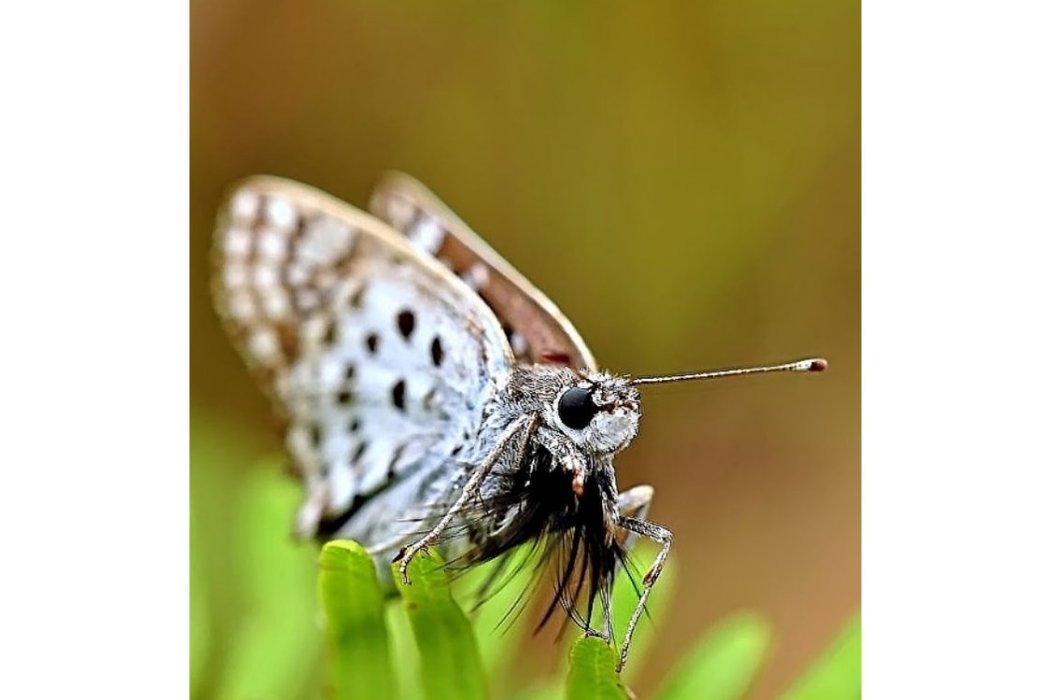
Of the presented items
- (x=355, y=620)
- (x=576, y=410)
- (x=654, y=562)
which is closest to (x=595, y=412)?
(x=576, y=410)

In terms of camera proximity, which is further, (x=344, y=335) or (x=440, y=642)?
(x=344, y=335)

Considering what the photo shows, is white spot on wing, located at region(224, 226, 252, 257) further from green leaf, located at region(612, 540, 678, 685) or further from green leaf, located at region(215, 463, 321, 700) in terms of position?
green leaf, located at region(612, 540, 678, 685)

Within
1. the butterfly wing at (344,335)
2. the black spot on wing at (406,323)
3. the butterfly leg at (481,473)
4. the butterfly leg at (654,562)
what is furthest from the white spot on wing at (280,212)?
the butterfly leg at (654,562)

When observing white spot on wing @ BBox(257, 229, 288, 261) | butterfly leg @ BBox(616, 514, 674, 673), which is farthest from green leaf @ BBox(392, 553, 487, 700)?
white spot on wing @ BBox(257, 229, 288, 261)

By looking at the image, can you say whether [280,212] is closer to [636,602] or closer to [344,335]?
[344,335]
